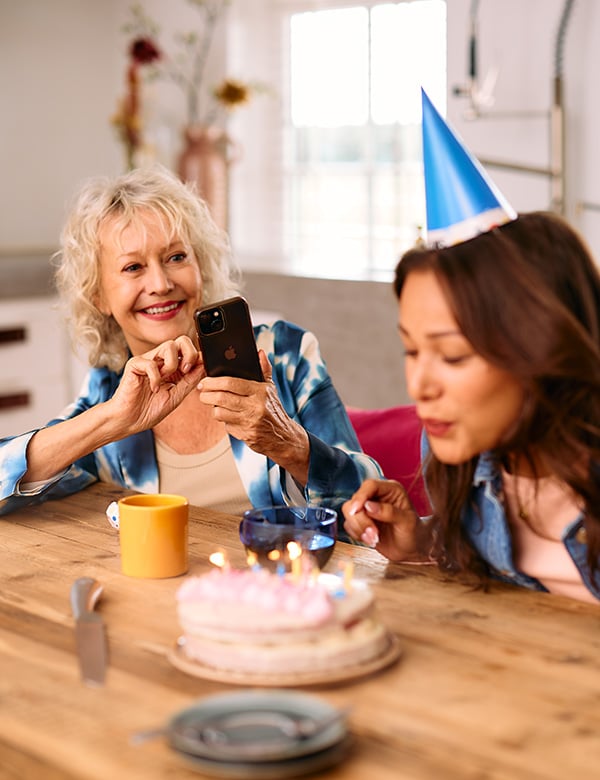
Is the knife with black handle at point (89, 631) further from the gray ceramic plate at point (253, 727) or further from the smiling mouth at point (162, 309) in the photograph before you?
the smiling mouth at point (162, 309)

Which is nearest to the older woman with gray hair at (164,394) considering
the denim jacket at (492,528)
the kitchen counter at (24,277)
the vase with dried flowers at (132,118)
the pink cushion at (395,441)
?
the pink cushion at (395,441)

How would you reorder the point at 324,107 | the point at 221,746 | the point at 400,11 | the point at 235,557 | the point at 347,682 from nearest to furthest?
the point at 221,746, the point at 347,682, the point at 235,557, the point at 400,11, the point at 324,107

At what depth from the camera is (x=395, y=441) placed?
7.05 ft

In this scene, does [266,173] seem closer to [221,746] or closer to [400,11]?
[400,11]

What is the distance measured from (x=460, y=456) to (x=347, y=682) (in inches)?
11.0

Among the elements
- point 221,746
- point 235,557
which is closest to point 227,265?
point 235,557

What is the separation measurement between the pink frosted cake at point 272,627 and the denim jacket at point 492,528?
0.93 feet

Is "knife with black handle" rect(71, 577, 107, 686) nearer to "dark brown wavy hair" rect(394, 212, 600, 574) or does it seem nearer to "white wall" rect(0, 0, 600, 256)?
"dark brown wavy hair" rect(394, 212, 600, 574)

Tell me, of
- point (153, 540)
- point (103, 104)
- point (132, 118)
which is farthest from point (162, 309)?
point (103, 104)

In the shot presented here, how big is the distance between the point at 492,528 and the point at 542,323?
0.30 metres

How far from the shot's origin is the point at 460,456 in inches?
45.6

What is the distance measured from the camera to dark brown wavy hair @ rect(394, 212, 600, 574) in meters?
1.10

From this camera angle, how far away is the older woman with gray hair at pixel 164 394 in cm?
172

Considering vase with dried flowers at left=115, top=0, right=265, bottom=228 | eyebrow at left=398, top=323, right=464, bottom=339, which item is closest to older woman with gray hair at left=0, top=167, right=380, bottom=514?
eyebrow at left=398, top=323, right=464, bottom=339
